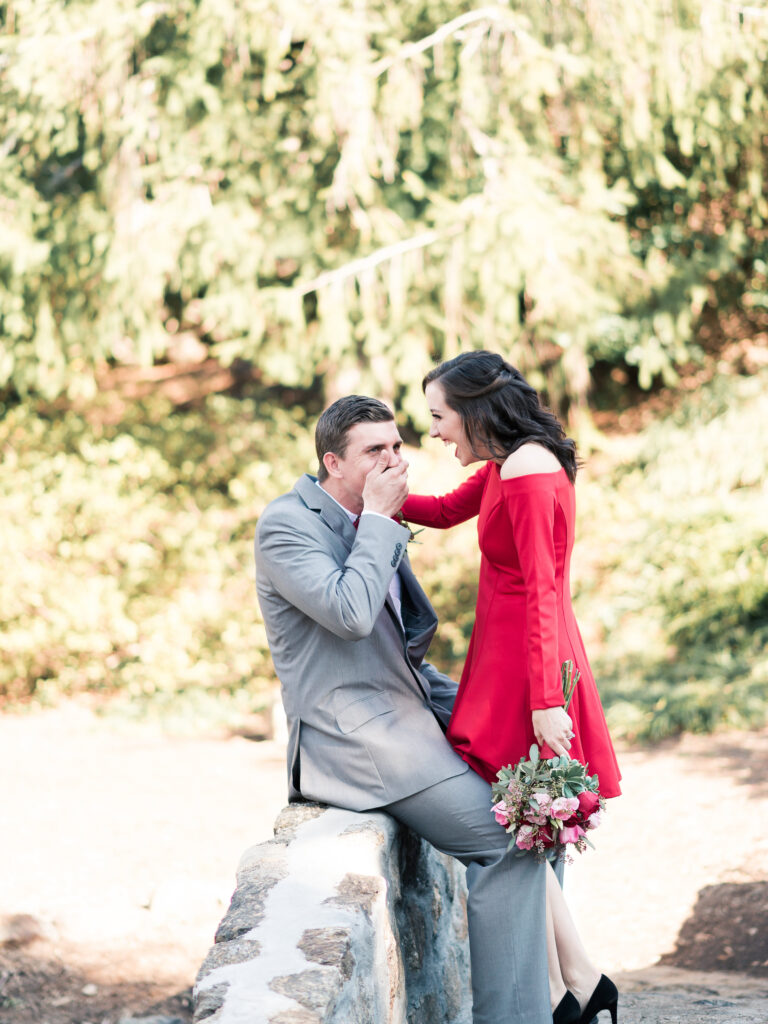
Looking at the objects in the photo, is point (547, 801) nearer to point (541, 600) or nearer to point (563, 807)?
point (563, 807)

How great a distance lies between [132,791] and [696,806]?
3141 millimetres

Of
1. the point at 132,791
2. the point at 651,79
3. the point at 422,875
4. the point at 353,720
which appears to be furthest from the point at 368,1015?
the point at 651,79

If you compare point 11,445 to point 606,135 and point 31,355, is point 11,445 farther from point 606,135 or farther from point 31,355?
point 606,135

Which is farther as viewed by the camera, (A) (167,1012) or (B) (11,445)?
(B) (11,445)

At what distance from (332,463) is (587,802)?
1.07 metres

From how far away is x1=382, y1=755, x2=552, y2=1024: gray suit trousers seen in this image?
2.66 meters

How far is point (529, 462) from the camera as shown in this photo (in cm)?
268

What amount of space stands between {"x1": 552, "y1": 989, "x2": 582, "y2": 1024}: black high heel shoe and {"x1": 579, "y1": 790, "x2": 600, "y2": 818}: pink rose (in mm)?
570

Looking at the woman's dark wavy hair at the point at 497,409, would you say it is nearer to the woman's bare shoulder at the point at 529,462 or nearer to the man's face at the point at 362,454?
the woman's bare shoulder at the point at 529,462

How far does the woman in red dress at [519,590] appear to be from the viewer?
2.63 metres

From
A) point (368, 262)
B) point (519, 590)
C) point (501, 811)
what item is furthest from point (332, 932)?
point (368, 262)

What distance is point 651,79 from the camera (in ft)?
24.8

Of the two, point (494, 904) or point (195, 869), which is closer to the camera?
point (494, 904)

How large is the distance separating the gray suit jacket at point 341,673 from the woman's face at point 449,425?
0.28 m
